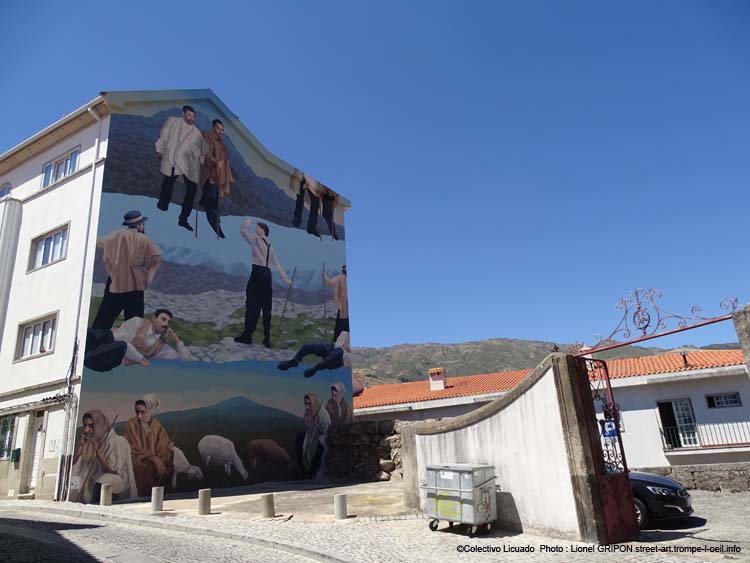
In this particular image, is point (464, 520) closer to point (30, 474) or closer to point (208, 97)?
point (30, 474)

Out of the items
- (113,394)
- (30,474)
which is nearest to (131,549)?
(113,394)

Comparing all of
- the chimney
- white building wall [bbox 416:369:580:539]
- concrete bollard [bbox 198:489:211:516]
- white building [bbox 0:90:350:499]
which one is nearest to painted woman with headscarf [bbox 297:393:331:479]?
the chimney

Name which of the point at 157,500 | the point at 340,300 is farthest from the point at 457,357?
the point at 157,500

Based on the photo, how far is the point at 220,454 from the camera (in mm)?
20266

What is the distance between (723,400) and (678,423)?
183 centimetres

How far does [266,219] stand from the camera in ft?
84.8

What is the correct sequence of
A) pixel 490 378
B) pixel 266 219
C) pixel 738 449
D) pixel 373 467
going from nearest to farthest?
1. pixel 738 449
2. pixel 373 467
3. pixel 266 219
4. pixel 490 378

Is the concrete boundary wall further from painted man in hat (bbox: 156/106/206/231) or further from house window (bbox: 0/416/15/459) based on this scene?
house window (bbox: 0/416/15/459)

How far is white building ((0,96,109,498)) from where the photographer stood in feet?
56.3

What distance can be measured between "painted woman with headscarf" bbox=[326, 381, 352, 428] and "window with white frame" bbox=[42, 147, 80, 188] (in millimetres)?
15320

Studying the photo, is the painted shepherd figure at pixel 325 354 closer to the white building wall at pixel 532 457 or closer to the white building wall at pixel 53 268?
the white building wall at pixel 53 268

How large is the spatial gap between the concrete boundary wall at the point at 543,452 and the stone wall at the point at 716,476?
34.1ft

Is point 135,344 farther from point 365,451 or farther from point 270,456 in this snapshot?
point 365,451

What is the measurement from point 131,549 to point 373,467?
1460 cm
